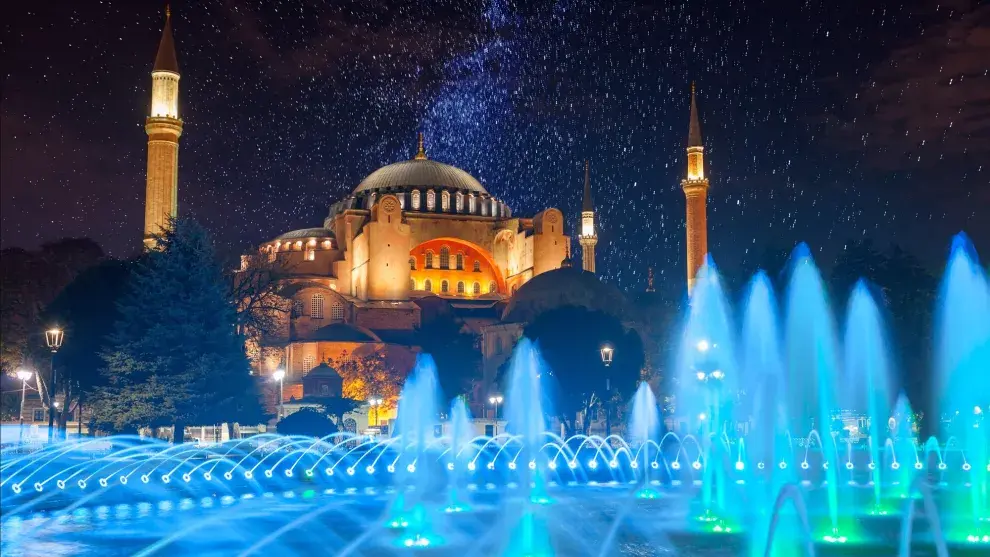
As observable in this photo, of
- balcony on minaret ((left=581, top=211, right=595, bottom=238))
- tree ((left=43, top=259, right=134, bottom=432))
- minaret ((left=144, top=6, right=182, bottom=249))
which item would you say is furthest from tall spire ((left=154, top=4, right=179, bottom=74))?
balcony on minaret ((left=581, top=211, right=595, bottom=238))

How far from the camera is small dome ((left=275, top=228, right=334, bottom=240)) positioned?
7362 centimetres

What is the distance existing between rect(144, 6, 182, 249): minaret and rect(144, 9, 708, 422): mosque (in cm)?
5

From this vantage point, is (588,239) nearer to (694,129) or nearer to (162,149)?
(694,129)

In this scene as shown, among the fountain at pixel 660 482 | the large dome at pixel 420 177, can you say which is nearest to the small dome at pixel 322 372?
the fountain at pixel 660 482

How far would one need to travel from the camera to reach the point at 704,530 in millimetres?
13797

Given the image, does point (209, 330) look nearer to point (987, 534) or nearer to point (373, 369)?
point (987, 534)

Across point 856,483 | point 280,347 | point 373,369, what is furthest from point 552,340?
point 856,483

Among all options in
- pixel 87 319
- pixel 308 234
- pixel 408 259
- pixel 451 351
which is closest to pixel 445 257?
pixel 408 259

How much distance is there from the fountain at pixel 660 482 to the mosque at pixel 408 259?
17.2 metres

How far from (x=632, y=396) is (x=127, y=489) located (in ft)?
103

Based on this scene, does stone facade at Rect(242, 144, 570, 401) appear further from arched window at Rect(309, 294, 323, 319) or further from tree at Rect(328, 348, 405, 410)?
tree at Rect(328, 348, 405, 410)

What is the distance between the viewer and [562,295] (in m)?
58.2

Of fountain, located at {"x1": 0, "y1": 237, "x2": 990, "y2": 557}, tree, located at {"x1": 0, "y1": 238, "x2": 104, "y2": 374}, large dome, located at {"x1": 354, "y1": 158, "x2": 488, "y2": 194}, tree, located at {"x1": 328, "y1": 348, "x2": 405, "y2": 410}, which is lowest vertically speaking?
fountain, located at {"x1": 0, "y1": 237, "x2": 990, "y2": 557}

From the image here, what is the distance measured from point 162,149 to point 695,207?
83.0ft
